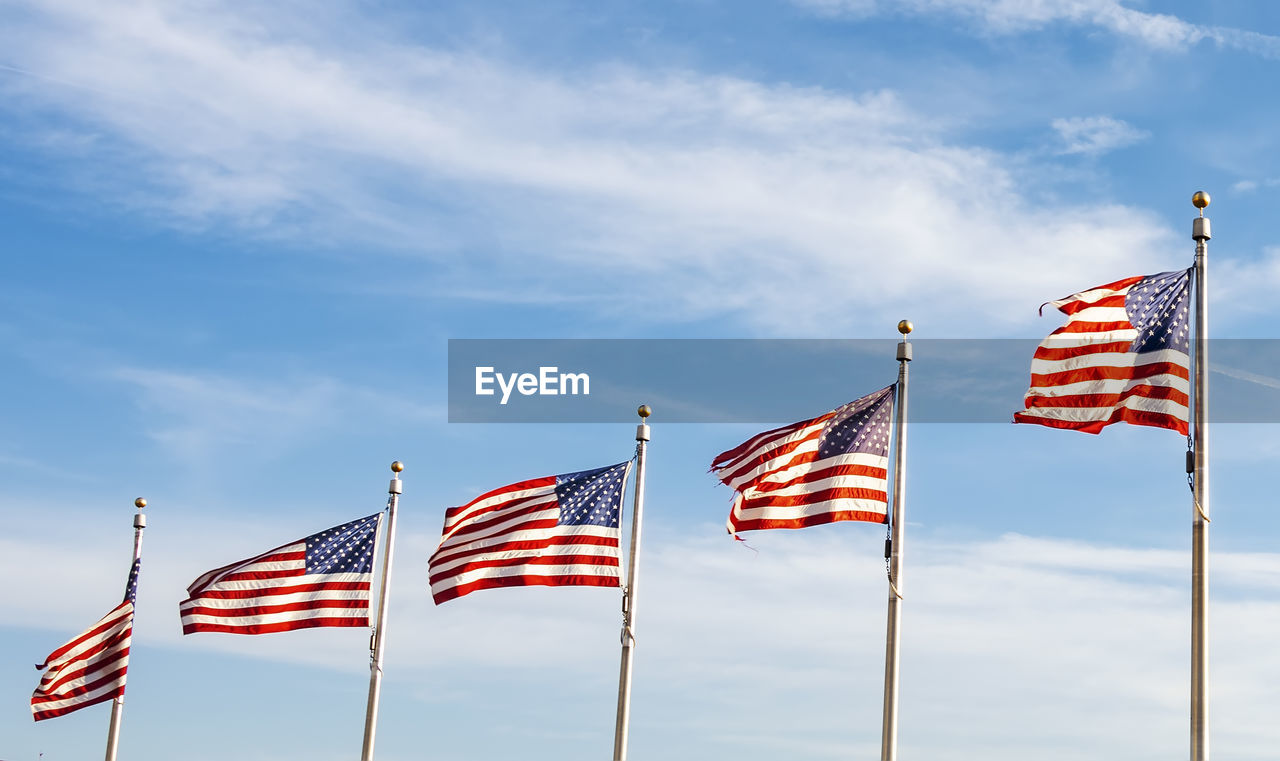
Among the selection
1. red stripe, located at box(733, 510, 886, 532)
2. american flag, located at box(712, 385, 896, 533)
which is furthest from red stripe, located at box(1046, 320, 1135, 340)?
red stripe, located at box(733, 510, 886, 532)

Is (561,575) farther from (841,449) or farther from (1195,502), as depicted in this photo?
(1195,502)

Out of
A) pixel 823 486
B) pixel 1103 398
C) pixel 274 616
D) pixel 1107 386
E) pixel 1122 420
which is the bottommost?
pixel 274 616

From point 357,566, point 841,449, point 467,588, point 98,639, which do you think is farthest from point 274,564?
point 841,449

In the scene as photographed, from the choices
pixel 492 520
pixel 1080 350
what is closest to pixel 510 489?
pixel 492 520

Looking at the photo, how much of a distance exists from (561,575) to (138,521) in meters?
19.5

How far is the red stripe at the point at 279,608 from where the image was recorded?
3712 centimetres

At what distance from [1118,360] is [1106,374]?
0.32 m

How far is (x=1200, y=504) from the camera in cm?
2592

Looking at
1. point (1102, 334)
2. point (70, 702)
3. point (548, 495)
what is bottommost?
point (70, 702)

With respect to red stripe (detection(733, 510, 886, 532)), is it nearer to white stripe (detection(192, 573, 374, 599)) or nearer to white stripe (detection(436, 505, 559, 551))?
white stripe (detection(436, 505, 559, 551))

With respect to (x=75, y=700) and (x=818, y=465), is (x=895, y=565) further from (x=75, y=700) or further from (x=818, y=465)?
(x=75, y=700)

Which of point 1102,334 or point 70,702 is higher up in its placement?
point 1102,334

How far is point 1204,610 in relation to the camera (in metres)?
25.2

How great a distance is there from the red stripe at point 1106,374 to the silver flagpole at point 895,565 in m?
3.17
